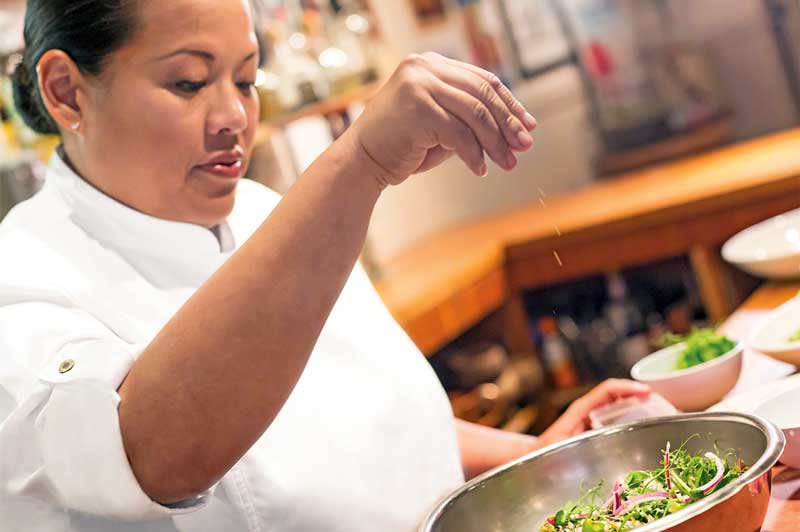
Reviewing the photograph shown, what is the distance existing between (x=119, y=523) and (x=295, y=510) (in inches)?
7.7

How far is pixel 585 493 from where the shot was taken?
108 centimetres

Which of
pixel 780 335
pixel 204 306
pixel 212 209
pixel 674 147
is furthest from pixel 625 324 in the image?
pixel 204 306

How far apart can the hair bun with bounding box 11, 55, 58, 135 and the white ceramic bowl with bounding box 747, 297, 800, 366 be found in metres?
0.99

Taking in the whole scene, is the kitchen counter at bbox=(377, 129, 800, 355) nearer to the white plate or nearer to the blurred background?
the blurred background

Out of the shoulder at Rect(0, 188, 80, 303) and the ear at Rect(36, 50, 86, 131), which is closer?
the shoulder at Rect(0, 188, 80, 303)

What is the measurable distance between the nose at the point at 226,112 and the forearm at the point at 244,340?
1.14 feet

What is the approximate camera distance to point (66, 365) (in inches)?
36.2

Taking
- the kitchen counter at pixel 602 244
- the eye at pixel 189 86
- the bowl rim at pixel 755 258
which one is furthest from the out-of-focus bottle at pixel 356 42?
the eye at pixel 189 86

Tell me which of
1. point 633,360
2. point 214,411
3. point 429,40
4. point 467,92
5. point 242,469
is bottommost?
point 633,360

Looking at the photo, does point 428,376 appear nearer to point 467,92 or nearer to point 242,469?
point 242,469

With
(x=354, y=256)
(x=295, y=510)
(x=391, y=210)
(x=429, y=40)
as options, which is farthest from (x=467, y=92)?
(x=429, y=40)

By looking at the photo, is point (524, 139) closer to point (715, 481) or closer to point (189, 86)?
point (715, 481)

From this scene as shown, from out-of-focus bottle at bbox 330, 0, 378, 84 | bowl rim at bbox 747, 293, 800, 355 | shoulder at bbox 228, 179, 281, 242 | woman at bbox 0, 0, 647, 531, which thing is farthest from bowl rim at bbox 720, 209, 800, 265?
out-of-focus bottle at bbox 330, 0, 378, 84

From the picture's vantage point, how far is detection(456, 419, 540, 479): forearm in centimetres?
148
